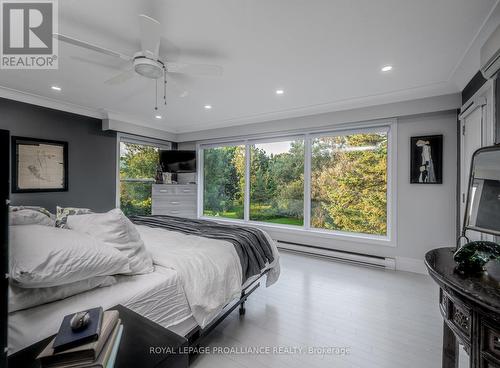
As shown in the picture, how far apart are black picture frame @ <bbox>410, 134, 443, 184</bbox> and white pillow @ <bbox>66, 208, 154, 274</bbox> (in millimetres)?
3626

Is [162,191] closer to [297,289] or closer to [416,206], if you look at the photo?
[297,289]

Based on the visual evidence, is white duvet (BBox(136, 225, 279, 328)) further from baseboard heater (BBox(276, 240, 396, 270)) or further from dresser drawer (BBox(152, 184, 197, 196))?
dresser drawer (BBox(152, 184, 197, 196))

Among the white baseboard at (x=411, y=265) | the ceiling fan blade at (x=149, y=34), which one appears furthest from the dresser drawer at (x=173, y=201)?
the white baseboard at (x=411, y=265)

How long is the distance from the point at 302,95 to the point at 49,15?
9.13ft

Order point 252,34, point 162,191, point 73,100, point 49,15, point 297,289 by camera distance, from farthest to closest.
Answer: point 162,191
point 73,100
point 297,289
point 252,34
point 49,15

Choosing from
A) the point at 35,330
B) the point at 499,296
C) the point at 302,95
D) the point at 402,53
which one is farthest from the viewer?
the point at 302,95

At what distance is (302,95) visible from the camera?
11.0 ft

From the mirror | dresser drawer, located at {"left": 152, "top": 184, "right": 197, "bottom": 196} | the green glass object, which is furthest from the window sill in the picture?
the green glass object

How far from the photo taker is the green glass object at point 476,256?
1027 mm

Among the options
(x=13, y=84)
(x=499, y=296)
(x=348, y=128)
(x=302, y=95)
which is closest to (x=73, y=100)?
(x=13, y=84)

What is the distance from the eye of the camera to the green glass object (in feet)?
3.37

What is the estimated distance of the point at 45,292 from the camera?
104 centimetres

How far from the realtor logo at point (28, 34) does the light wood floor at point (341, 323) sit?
2.83 m

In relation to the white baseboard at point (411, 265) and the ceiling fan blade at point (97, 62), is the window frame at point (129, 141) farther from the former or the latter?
the white baseboard at point (411, 265)
